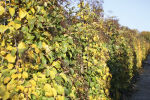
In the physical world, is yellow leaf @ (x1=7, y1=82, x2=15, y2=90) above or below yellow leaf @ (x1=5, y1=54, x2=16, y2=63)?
below

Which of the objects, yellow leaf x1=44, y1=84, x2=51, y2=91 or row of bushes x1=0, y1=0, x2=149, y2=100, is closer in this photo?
row of bushes x1=0, y1=0, x2=149, y2=100

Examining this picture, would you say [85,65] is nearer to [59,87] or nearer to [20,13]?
[59,87]

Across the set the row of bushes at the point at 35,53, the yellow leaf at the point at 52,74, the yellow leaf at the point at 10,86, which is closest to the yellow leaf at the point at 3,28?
the row of bushes at the point at 35,53

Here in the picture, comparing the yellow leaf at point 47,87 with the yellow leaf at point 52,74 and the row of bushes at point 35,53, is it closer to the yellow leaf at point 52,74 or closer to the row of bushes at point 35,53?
the row of bushes at point 35,53

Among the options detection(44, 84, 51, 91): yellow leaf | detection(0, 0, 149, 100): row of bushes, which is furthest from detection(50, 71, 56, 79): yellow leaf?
detection(44, 84, 51, 91): yellow leaf

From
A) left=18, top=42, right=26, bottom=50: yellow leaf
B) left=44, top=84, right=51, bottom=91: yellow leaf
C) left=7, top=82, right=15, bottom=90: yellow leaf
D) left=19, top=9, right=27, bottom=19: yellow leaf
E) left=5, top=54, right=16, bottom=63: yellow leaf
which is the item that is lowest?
left=44, top=84, right=51, bottom=91: yellow leaf

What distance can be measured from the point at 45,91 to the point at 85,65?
1571 mm

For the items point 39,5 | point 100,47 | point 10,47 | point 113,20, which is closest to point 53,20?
point 39,5

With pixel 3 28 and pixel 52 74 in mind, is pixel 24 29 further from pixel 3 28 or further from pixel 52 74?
pixel 52 74

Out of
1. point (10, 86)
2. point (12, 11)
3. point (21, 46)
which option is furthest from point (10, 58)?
point (12, 11)

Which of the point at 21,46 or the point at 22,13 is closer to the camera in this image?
the point at 21,46

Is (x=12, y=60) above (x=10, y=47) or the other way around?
the other way around

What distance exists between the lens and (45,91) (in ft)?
5.97

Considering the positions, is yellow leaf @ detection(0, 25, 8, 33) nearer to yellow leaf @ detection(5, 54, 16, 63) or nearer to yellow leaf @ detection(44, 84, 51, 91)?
yellow leaf @ detection(5, 54, 16, 63)
